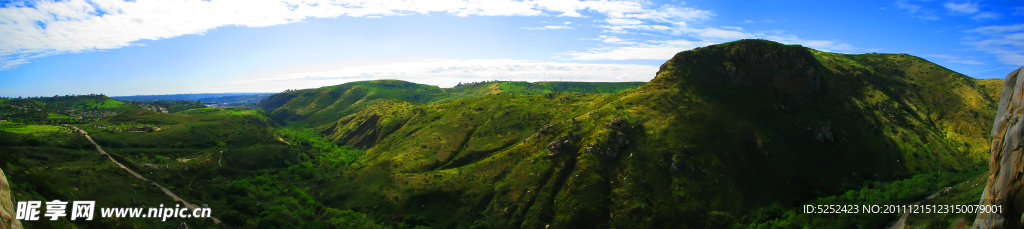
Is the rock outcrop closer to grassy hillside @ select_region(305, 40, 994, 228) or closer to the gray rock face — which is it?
the gray rock face

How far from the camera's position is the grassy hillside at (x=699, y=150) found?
116 meters

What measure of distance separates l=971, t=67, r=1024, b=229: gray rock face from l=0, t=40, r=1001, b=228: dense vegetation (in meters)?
72.3

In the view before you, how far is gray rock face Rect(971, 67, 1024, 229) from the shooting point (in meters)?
17.0

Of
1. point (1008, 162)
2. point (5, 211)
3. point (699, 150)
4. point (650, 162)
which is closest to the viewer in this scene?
point (1008, 162)

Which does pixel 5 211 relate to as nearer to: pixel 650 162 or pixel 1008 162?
pixel 1008 162

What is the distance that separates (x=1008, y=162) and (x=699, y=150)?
119 m

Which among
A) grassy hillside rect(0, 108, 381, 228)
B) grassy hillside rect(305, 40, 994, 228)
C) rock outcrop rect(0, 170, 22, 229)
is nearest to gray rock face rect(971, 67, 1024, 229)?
rock outcrop rect(0, 170, 22, 229)

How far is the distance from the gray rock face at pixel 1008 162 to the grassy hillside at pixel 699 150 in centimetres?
9208

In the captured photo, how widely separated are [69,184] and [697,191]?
170 metres

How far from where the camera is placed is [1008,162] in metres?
17.8

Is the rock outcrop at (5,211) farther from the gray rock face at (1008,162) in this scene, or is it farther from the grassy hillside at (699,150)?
the grassy hillside at (699,150)

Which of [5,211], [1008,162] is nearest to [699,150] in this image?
[1008,162]

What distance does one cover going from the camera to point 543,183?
126 metres

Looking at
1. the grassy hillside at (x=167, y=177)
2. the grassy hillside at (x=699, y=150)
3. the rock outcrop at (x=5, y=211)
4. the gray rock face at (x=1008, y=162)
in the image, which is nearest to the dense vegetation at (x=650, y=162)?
the grassy hillside at (x=699, y=150)
